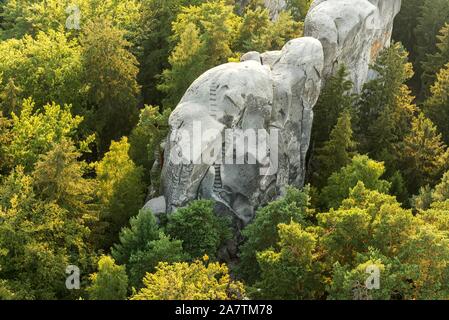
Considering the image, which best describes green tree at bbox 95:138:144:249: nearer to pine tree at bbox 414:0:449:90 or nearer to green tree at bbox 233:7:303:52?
green tree at bbox 233:7:303:52

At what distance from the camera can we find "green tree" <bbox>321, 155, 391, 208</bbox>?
121ft

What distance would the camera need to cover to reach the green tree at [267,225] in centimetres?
3228

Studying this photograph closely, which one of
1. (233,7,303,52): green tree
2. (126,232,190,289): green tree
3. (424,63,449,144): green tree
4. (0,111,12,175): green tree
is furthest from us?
(424,63,449,144): green tree

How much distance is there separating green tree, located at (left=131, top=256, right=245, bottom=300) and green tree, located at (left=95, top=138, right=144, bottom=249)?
914 centimetres

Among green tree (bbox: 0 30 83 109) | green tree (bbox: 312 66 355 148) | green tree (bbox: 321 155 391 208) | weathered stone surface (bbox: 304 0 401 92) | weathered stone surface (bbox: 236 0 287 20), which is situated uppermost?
weathered stone surface (bbox: 236 0 287 20)

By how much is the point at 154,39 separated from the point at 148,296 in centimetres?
2762

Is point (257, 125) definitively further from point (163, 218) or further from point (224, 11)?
point (224, 11)

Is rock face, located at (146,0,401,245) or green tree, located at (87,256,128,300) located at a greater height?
rock face, located at (146,0,401,245)

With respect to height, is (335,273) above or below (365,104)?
below

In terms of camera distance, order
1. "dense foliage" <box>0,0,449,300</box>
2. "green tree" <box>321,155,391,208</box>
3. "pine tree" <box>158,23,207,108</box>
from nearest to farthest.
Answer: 1. "dense foliage" <box>0,0,449,300</box>
2. "green tree" <box>321,155,391,208</box>
3. "pine tree" <box>158,23,207,108</box>

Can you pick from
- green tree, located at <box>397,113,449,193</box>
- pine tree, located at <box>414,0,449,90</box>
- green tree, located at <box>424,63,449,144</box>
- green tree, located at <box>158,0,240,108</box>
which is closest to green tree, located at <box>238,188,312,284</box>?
green tree, located at <box>397,113,449,193</box>

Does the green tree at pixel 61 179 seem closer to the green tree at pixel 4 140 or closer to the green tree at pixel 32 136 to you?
the green tree at pixel 32 136
